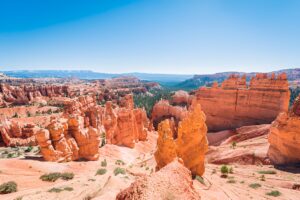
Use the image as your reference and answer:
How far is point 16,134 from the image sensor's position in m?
36.4

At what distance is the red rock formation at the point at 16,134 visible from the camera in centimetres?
3373

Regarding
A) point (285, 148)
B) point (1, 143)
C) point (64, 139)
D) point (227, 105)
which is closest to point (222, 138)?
point (227, 105)

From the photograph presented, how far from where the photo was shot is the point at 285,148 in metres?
18.8

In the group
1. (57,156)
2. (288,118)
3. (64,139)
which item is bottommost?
(57,156)

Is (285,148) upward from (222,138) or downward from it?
upward

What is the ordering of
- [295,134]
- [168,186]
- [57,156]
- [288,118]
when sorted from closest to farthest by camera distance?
1. [168,186]
2. [295,134]
3. [288,118]
4. [57,156]

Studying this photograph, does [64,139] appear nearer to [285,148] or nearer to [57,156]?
[57,156]

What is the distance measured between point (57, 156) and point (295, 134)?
2427cm

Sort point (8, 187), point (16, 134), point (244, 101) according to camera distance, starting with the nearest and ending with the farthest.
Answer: point (8, 187), point (16, 134), point (244, 101)

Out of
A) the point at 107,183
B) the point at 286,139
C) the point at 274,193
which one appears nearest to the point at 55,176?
the point at 107,183

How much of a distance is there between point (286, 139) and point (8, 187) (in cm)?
2425

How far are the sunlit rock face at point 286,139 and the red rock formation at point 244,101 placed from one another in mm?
14395

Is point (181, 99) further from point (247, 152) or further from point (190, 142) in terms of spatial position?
point (190, 142)

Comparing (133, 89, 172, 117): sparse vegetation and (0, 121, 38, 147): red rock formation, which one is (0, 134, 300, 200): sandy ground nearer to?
(0, 121, 38, 147): red rock formation
